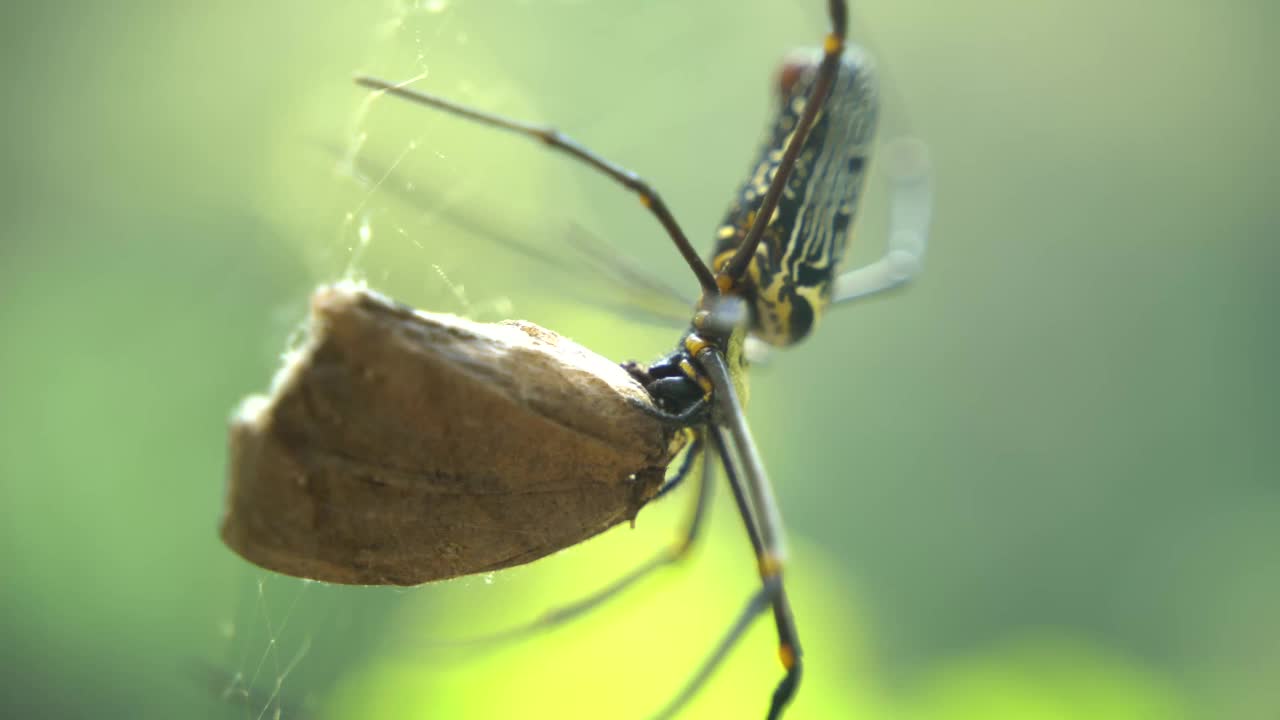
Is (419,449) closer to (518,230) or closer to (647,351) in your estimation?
(518,230)

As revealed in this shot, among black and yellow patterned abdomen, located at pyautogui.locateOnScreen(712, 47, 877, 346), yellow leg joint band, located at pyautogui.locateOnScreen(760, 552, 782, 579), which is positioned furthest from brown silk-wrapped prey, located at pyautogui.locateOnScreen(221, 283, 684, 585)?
black and yellow patterned abdomen, located at pyautogui.locateOnScreen(712, 47, 877, 346)

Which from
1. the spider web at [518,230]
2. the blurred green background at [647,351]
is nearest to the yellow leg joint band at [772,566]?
the spider web at [518,230]

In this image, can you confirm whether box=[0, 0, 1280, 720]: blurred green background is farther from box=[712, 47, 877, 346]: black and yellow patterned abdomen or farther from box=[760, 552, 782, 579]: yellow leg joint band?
box=[760, 552, 782, 579]: yellow leg joint band

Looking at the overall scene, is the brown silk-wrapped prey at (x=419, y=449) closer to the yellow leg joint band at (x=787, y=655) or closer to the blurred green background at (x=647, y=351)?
the yellow leg joint band at (x=787, y=655)

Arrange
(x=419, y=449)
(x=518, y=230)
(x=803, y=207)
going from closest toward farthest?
(x=419, y=449) < (x=803, y=207) < (x=518, y=230)

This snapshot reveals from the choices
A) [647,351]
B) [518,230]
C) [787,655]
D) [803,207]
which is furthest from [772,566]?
[647,351]
